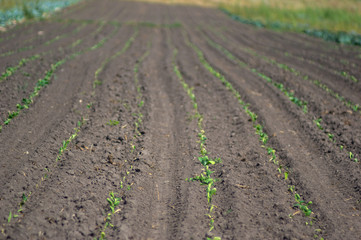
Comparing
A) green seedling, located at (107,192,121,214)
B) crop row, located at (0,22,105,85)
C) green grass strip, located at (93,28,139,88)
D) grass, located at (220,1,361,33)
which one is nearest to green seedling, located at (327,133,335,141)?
green seedling, located at (107,192,121,214)

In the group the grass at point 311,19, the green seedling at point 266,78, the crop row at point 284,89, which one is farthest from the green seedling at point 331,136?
the grass at point 311,19

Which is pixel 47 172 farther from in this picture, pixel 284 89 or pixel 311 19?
pixel 311 19

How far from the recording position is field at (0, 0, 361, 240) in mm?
3740

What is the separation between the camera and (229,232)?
360cm

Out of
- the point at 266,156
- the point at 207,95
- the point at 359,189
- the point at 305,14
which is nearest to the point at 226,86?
the point at 207,95

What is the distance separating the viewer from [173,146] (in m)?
5.41

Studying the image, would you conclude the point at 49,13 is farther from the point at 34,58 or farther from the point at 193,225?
the point at 193,225

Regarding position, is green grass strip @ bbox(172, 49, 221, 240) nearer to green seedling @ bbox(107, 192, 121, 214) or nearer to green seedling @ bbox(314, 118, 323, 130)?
green seedling @ bbox(107, 192, 121, 214)

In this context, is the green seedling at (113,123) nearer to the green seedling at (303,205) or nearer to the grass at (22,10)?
the green seedling at (303,205)

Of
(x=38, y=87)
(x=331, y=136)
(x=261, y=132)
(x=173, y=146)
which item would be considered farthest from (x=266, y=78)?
(x=38, y=87)

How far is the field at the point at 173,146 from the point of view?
3.74 m

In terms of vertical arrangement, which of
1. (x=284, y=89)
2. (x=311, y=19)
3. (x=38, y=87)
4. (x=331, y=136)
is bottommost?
(x=331, y=136)

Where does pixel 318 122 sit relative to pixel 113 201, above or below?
below

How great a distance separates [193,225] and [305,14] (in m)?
26.2
